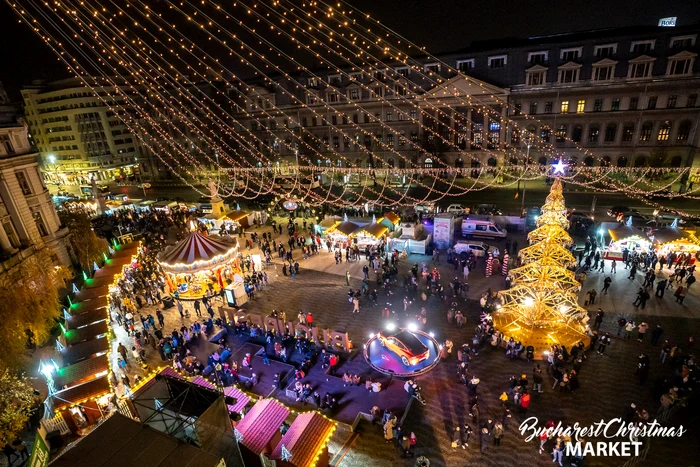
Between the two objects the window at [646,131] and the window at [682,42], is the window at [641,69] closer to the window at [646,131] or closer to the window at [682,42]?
the window at [682,42]

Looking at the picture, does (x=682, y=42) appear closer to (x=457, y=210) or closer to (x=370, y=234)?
(x=457, y=210)

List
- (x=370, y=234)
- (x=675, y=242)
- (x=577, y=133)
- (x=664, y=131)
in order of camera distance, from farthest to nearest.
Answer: (x=577, y=133), (x=664, y=131), (x=370, y=234), (x=675, y=242)

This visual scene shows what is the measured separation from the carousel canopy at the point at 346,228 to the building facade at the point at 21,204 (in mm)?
18827

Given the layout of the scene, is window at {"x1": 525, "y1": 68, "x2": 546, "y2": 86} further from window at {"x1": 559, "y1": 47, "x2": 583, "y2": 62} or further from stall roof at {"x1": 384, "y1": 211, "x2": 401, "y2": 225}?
stall roof at {"x1": 384, "y1": 211, "x2": 401, "y2": 225}

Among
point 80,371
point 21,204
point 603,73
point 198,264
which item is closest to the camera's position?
point 80,371

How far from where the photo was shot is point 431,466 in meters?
11.2

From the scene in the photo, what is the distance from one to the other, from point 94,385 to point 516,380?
1597cm

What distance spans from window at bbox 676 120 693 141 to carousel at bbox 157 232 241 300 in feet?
147

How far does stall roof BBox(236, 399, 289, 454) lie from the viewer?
33.7 feet

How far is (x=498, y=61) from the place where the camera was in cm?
4128

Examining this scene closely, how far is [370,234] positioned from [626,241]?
1627 cm

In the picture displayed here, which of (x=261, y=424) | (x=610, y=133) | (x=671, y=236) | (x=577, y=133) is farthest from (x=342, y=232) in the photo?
(x=610, y=133)

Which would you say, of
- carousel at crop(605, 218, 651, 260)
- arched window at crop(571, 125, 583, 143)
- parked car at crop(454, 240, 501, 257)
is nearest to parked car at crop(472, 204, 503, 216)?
parked car at crop(454, 240, 501, 257)

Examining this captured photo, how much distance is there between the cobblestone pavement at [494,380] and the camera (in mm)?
11484
